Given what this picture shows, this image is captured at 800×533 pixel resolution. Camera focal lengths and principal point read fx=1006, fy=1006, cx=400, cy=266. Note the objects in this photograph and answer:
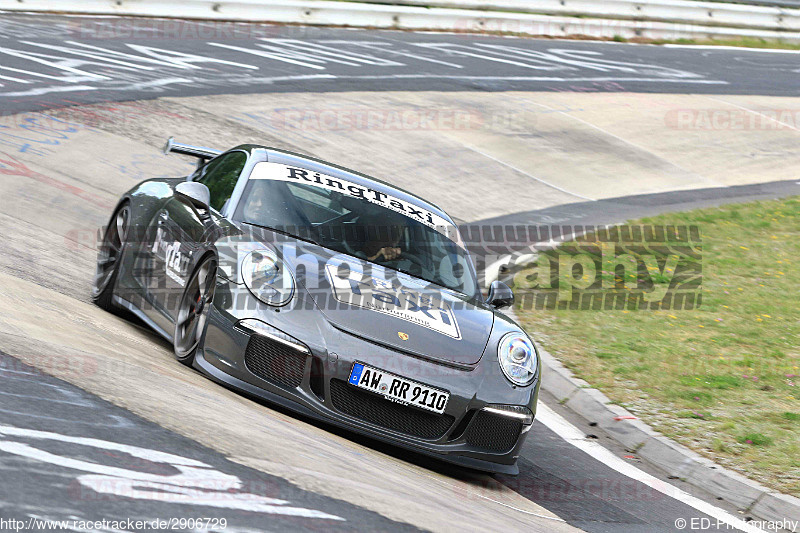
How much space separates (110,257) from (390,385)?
3141mm

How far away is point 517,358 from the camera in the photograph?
5645 millimetres

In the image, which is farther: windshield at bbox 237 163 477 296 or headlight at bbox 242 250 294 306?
windshield at bbox 237 163 477 296

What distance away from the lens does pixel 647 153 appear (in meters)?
17.3

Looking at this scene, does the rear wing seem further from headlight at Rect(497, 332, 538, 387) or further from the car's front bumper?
headlight at Rect(497, 332, 538, 387)

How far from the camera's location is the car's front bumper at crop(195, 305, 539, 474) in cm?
514

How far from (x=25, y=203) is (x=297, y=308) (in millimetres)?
5172

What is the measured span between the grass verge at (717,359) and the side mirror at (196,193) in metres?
3.21

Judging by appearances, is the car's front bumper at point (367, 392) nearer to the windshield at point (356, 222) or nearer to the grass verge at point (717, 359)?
the windshield at point (356, 222)

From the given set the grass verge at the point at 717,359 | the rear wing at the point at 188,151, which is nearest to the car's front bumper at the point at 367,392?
the grass verge at the point at 717,359

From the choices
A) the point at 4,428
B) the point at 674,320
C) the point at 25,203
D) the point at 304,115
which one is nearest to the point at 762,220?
the point at 674,320

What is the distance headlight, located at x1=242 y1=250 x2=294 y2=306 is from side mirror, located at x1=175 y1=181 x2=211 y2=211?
86cm

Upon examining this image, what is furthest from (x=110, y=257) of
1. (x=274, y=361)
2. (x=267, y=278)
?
(x=274, y=361)

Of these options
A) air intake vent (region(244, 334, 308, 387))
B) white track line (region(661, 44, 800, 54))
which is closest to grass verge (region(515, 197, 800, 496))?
air intake vent (region(244, 334, 308, 387))

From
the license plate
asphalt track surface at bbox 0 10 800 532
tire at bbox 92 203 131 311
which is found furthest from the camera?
tire at bbox 92 203 131 311
